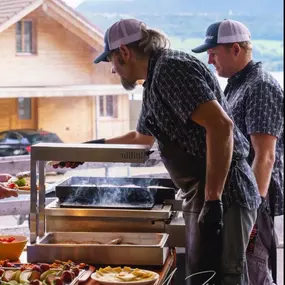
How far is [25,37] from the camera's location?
382 centimetres

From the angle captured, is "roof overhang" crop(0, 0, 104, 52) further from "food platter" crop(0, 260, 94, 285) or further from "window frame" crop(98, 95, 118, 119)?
"food platter" crop(0, 260, 94, 285)

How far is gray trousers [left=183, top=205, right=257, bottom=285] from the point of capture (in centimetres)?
259

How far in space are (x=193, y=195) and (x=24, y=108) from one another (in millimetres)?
1568

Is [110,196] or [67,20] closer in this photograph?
[110,196]

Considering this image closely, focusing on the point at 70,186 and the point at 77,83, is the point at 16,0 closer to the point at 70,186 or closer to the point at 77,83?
the point at 77,83

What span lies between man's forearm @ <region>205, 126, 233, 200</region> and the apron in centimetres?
10

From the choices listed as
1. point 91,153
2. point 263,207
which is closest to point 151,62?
point 91,153

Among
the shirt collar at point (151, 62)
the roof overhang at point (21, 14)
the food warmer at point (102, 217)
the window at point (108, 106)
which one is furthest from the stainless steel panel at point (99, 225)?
the window at point (108, 106)

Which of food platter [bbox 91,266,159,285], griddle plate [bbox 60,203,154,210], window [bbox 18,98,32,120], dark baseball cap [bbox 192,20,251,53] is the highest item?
dark baseball cap [bbox 192,20,251,53]

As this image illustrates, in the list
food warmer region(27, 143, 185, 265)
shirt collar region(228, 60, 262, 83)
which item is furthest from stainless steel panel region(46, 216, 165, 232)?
shirt collar region(228, 60, 262, 83)

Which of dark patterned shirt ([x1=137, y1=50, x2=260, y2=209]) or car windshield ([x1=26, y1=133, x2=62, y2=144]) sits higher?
dark patterned shirt ([x1=137, y1=50, x2=260, y2=209])

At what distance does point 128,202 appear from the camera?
8.73 ft

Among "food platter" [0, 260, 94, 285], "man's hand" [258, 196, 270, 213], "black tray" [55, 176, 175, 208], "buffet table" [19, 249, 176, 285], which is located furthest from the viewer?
"man's hand" [258, 196, 270, 213]

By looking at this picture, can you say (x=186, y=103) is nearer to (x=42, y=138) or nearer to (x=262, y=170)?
(x=262, y=170)
